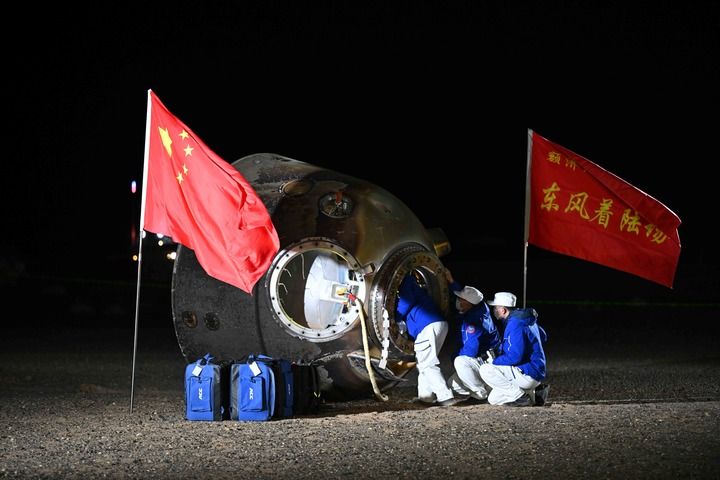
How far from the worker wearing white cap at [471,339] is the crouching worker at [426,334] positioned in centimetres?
28

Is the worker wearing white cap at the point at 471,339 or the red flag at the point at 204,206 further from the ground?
the red flag at the point at 204,206

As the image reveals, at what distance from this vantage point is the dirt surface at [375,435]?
25.6 feet

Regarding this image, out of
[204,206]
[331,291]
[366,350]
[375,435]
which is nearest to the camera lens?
[375,435]

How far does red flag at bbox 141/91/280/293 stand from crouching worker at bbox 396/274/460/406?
172cm

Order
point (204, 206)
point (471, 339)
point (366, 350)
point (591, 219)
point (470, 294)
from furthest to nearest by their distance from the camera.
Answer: point (591, 219), point (471, 339), point (470, 294), point (366, 350), point (204, 206)

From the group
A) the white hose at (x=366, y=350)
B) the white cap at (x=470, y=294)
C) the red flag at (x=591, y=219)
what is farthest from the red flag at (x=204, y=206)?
the red flag at (x=591, y=219)

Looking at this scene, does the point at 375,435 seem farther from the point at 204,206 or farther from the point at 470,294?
the point at 204,206

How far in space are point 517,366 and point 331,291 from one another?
7.52 feet

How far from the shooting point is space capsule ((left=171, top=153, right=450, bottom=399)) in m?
11.0

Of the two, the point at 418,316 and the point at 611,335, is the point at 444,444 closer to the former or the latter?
the point at 418,316

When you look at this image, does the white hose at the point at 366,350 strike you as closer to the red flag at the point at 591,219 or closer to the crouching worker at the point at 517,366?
the crouching worker at the point at 517,366

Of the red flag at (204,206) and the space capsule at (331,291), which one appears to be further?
the space capsule at (331,291)

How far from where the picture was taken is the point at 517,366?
36.3ft

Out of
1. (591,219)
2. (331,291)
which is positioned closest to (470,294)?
(331,291)
